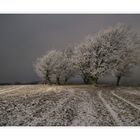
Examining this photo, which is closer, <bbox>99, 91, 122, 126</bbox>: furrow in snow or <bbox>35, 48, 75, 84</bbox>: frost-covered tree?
<bbox>99, 91, 122, 126</bbox>: furrow in snow

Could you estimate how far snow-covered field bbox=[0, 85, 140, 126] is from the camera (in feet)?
9.61

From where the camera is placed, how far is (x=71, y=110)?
9.85ft

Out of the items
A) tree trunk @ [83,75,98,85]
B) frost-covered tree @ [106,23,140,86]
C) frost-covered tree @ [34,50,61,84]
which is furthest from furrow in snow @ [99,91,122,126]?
frost-covered tree @ [34,50,61,84]

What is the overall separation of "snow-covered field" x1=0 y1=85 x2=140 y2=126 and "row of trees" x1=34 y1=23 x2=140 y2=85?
16 centimetres

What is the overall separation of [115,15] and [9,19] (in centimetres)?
137

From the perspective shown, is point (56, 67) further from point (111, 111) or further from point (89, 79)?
point (111, 111)

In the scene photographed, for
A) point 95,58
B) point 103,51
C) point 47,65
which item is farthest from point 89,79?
point 47,65

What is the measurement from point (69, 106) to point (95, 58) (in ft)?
2.30

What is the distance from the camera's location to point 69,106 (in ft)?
9.95

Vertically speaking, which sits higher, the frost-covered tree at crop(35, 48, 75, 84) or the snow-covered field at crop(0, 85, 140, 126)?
the frost-covered tree at crop(35, 48, 75, 84)

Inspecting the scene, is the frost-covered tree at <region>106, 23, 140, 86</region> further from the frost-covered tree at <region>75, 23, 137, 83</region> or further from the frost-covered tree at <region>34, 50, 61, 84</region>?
the frost-covered tree at <region>34, 50, 61, 84</region>

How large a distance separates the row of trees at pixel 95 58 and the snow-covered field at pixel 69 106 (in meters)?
0.16
